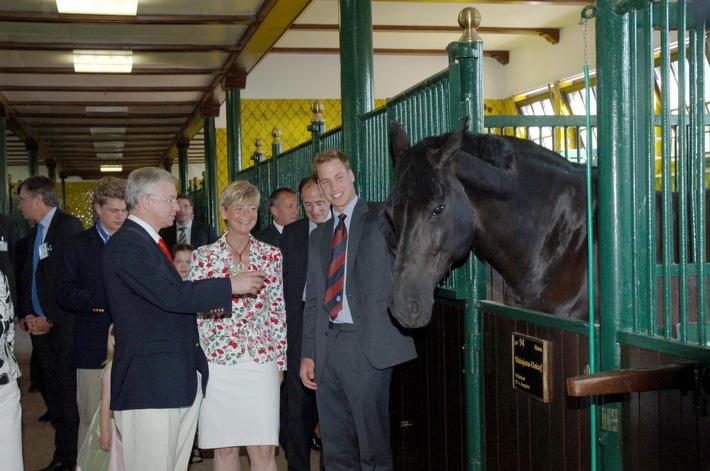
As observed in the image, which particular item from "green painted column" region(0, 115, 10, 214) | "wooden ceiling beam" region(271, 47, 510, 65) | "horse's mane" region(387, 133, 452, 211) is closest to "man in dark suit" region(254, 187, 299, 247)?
"horse's mane" region(387, 133, 452, 211)

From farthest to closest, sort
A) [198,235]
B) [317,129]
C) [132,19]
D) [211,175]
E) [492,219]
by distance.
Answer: [211,175] → [198,235] → [132,19] → [317,129] → [492,219]

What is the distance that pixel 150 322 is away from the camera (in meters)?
Result: 2.77

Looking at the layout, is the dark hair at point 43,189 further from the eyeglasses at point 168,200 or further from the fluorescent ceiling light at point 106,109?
the fluorescent ceiling light at point 106,109

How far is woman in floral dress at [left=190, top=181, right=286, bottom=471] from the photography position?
3.29 m

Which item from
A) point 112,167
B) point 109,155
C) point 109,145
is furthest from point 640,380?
point 112,167

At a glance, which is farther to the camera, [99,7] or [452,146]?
[99,7]

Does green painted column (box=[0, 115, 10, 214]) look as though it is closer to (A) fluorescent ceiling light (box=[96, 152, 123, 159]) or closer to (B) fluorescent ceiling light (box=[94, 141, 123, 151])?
(B) fluorescent ceiling light (box=[94, 141, 123, 151])

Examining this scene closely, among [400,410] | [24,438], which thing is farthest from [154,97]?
[400,410]

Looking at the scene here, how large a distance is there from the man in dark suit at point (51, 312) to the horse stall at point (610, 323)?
87.3 inches

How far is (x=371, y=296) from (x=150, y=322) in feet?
2.74

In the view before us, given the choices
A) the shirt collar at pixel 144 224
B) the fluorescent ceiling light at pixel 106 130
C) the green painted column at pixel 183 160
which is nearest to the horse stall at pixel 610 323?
the shirt collar at pixel 144 224

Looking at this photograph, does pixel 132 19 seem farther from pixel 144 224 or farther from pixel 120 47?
pixel 144 224

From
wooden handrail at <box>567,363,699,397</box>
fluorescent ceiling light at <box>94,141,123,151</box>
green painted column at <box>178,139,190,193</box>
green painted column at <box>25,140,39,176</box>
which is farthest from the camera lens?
fluorescent ceiling light at <box>94,141,123,151</box>

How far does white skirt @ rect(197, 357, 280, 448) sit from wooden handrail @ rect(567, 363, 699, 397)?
2.00 meters
